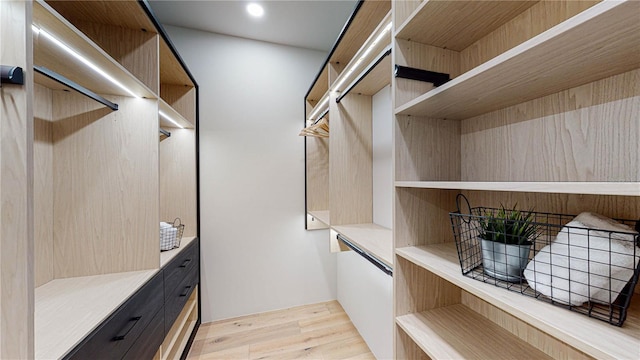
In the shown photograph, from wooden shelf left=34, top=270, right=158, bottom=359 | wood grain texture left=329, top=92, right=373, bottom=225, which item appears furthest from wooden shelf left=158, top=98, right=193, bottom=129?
wood grain texture left=329, top=92, right=373, bottom=225

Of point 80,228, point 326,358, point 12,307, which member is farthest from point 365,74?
point 326,358

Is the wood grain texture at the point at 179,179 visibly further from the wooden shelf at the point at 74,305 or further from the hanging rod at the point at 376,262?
the hanging rod at the point at 376,262

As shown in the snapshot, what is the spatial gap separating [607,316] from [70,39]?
1.71m

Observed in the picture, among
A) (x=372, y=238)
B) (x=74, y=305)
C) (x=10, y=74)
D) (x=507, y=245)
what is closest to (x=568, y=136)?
(x=507, y=245)

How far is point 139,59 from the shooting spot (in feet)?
4.19

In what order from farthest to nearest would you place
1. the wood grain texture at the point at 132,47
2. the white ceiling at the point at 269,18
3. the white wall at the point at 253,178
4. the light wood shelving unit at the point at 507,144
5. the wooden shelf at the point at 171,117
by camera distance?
the white wall at the point at 253,178 < the white ceiling at the point at 269,18 < the wooden shelf at the point at 171,117 < the wood grain texture at the point at 132,47 < the light wood shelving unit at the point at 507,144

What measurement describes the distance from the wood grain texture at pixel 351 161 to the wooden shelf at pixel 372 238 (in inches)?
4.5

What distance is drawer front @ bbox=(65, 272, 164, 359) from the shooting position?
77 centimetres

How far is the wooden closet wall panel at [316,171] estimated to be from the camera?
236cm

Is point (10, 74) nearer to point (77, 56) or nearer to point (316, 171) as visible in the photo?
point (77, 56)

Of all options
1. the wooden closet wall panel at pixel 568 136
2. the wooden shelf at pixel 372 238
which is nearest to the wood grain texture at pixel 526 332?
the wooden shelf at pixel 372 238

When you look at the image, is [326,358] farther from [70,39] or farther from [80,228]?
[70,39]

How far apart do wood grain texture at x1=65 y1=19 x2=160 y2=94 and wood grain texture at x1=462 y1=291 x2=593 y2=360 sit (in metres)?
1.87

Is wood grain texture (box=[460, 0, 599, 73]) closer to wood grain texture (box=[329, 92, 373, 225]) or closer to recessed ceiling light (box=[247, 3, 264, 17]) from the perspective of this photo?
wood grain texture (box=[329, 92, 373, 225])
